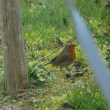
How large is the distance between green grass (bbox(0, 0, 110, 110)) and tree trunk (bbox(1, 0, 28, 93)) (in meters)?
0.15

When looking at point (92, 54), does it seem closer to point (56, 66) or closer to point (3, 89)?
point (3, 89)

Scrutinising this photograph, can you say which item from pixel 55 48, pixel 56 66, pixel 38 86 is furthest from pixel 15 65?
pixel 55 48

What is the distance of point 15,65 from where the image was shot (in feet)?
14.7

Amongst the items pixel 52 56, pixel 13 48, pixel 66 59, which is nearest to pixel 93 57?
pixel 13 48

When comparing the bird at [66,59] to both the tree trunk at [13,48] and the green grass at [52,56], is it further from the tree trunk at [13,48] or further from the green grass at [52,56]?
the tree trunk at [13,48]

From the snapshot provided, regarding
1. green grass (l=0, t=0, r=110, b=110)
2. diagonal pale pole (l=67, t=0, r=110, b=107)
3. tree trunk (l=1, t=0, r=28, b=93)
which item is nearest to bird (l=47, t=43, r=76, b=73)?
green grass (l=0, t=0, r=110, b=110)

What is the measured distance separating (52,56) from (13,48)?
1.83 m

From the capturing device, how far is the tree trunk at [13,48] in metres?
4.28

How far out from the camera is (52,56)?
618cm

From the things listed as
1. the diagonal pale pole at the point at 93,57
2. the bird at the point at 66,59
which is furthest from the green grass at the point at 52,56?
the diagonal pale pole at the point at 93,57

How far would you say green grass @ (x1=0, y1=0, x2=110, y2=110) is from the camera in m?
3.91

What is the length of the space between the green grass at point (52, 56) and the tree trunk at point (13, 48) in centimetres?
15

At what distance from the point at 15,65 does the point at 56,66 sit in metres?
1.28

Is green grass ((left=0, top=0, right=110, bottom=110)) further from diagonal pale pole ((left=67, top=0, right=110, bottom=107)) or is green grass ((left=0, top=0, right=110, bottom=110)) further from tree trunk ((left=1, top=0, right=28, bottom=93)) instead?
diagonal pale pole ((left=67, top=0, right=110, bottom=107))
